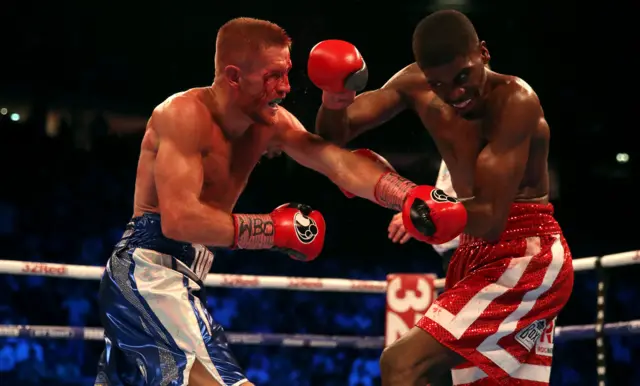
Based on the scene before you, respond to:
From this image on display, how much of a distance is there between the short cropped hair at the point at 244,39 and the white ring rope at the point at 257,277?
1.23 metres

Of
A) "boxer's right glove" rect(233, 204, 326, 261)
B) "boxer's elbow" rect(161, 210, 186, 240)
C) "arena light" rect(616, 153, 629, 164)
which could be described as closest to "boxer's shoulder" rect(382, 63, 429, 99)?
"boxer's right glove" rect(233, 204, 326, 261)

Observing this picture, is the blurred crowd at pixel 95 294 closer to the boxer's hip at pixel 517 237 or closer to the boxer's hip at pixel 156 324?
the boxer's hip at pixel 156 324

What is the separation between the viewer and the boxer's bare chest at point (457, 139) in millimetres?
2178

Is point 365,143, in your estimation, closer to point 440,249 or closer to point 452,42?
point 440,249

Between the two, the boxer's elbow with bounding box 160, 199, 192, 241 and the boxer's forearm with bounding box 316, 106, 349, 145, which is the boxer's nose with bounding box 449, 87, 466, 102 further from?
the boxer's elbow with bounding box 160, 199, 192, 241

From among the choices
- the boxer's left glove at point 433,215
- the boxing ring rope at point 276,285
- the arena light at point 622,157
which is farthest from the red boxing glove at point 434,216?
the arena light at point 622,157

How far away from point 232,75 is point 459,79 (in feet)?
1.92

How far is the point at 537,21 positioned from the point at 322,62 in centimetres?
592

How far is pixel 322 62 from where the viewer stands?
7.16 ft

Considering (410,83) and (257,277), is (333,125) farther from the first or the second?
(257,277)

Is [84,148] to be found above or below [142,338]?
above

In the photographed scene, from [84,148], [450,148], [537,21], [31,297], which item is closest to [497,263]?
[450,148]

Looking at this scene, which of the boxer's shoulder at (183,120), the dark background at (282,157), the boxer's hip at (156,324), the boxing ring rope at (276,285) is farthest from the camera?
the dark background at (282,157)

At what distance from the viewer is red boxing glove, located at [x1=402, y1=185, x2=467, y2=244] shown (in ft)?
6.25
